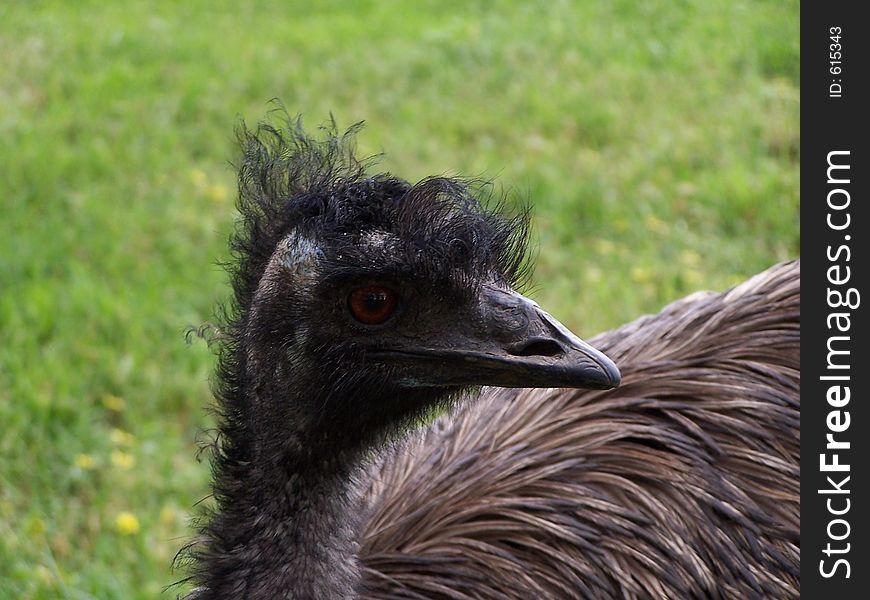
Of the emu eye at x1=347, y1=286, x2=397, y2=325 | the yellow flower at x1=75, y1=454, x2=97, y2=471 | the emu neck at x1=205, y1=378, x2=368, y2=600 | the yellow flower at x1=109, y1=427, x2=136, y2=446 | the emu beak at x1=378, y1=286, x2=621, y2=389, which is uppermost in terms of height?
the yellow flower at x1=109, y1=427, x2=136, y2=446

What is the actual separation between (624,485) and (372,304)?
3.23 ft

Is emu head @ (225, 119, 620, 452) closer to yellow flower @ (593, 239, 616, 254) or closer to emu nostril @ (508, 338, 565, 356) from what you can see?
emu nostril @ (508, 338, 565, 356)

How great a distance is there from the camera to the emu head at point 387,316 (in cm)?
242

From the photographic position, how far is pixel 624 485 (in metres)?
3.11

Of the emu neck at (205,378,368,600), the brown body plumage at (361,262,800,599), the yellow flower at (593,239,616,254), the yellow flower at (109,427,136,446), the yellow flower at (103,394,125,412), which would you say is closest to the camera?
the emu neck at (205,378,368,600)

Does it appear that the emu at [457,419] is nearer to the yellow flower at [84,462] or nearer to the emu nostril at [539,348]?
the emu nostril at [539,348]

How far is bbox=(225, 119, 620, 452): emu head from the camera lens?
242cm

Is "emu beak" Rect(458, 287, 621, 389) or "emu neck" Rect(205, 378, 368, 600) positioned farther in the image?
"emu neck" Rect(205, 378, 368, 600)

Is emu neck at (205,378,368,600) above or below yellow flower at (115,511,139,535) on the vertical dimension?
below

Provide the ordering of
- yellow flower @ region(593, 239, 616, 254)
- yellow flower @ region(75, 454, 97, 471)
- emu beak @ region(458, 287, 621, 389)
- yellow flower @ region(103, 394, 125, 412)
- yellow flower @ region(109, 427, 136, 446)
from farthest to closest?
yellow flower @ region(593, 239, 616, 254) → yellow flower @ region(103, 394, 125, 412) → yellow flower @ region(109, 427, 136, 446) → yellow flower @ region(75, 454, 97, 471) → emu beak @ region(458, 287, 621, 389)

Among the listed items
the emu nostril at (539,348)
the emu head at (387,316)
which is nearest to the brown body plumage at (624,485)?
the emu head at (387,316)

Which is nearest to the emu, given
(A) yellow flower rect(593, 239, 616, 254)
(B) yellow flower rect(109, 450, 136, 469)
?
(B) yellow flower rect(109, 450, 136, 469)

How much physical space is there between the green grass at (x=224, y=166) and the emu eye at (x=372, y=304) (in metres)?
1.88

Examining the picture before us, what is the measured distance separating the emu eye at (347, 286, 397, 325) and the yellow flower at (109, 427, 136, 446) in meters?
2.46
